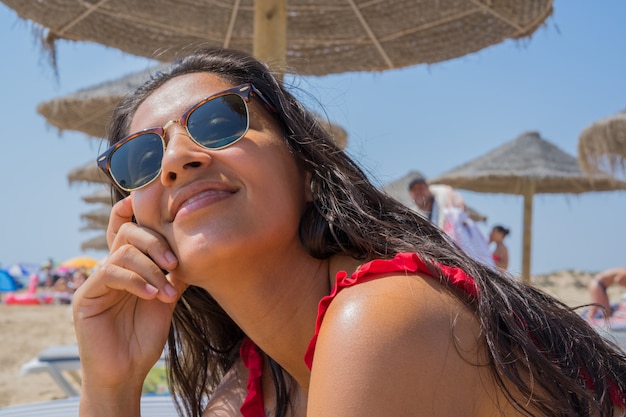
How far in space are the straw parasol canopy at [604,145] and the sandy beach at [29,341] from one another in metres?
2.08

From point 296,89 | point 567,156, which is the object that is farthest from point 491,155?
point 296,89

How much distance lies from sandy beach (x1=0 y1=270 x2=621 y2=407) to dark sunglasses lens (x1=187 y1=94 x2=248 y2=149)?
38.7 inches

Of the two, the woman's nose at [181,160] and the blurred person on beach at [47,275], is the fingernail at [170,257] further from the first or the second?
the blurred person on beach at [47,275]

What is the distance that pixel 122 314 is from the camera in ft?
5.80

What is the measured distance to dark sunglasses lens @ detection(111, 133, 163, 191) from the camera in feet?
4.96

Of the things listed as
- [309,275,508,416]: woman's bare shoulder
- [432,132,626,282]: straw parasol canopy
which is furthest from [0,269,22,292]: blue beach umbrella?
[309,275,508,416]: woman's bare shoulder

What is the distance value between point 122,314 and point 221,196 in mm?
659

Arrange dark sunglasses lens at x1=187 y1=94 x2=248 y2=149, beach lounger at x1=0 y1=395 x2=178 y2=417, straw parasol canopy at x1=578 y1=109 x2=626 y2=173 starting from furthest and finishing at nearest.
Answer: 1. straw parasol canopy at x1=578 y1=109 x2=626 y2=173
2. beach lounger at x1=0 y1=395 x2=178 y2=417
3. dark sunglasses lens at x1=187 y1=94 x2=248 y2=149

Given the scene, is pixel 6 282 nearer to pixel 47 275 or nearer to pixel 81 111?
pixel 47 275

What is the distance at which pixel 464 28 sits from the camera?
4410mm

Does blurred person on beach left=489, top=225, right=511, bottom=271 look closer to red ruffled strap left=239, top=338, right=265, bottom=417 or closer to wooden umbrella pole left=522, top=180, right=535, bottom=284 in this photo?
wooden umbrella pole left=522, top=180, right=535, bottom=284

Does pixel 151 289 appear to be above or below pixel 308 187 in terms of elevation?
below

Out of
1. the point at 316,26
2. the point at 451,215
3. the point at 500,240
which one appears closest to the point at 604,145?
the point at 500,240

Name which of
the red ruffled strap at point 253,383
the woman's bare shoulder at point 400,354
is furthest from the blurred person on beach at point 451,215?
the woman's bare shoulder at point 400,354
